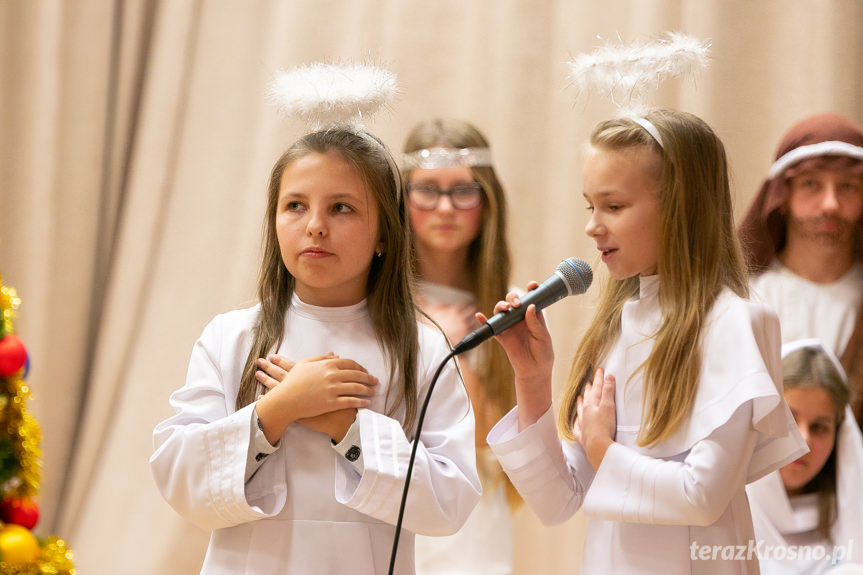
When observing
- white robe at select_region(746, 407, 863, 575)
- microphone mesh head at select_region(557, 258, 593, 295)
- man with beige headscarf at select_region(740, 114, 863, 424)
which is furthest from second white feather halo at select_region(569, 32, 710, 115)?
white robe at select_region(746, 407, 863, 575)

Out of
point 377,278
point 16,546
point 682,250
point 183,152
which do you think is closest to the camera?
point 16,546

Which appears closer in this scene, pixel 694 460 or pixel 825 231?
pixel 694 460

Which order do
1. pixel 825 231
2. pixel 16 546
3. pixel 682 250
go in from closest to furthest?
pixel 16 546 → pixel 682 250 → pixel 825 231

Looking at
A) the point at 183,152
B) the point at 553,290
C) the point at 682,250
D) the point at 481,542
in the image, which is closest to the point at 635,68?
the point at 682,250

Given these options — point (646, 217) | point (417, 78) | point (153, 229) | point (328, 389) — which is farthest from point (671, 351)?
point (153, 229)

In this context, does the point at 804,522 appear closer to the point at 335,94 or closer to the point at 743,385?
the point at 743,385

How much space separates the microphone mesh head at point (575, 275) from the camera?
A: 1555 mm

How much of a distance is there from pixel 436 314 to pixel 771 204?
970 mm

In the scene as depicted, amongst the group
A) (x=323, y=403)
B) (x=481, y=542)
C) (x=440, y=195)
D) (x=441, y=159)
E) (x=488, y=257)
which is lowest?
(x=481, y=542)

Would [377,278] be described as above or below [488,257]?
below

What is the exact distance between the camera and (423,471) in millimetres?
1486

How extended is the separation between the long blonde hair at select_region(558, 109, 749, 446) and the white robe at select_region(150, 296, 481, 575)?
0.34 meters

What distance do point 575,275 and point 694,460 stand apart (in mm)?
363

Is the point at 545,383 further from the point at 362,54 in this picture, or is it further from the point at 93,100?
the point at 93,100
